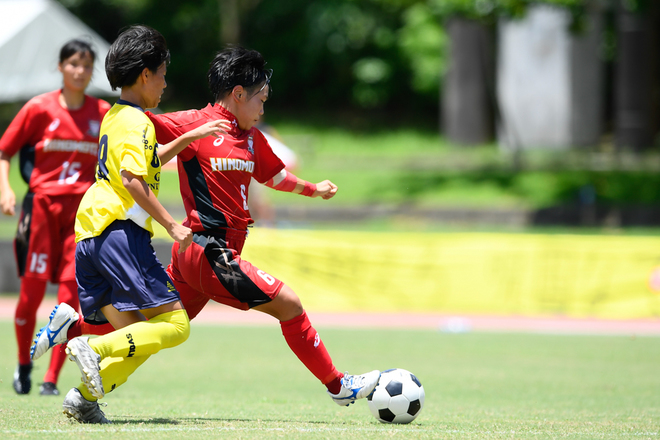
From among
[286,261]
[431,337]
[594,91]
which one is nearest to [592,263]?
[431,337]

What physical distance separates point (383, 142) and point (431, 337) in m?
27.2

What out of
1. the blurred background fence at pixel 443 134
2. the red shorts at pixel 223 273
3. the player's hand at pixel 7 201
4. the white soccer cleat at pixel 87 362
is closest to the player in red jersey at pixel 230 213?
the red shorts at pixel 223 273

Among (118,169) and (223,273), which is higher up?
(118,169)

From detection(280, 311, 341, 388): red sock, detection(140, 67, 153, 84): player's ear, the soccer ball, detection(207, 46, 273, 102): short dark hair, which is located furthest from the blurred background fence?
the soccer ball

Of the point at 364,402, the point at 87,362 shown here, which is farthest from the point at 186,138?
the point at 364,402

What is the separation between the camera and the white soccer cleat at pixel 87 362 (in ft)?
13.3

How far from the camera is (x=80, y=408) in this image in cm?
433

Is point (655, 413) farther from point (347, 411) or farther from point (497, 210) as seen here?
point (497, 210)

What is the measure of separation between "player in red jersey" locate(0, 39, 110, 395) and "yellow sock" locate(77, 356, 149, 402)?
1761 mm

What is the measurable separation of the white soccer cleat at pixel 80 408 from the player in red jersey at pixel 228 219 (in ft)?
1.13

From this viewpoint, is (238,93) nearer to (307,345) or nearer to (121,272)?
(121,272)

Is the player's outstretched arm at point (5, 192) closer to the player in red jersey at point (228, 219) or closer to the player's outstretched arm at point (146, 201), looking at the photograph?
the player in red jersey at point (228, 219)

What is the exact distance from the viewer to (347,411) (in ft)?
19.1

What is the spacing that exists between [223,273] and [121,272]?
1.99ft
